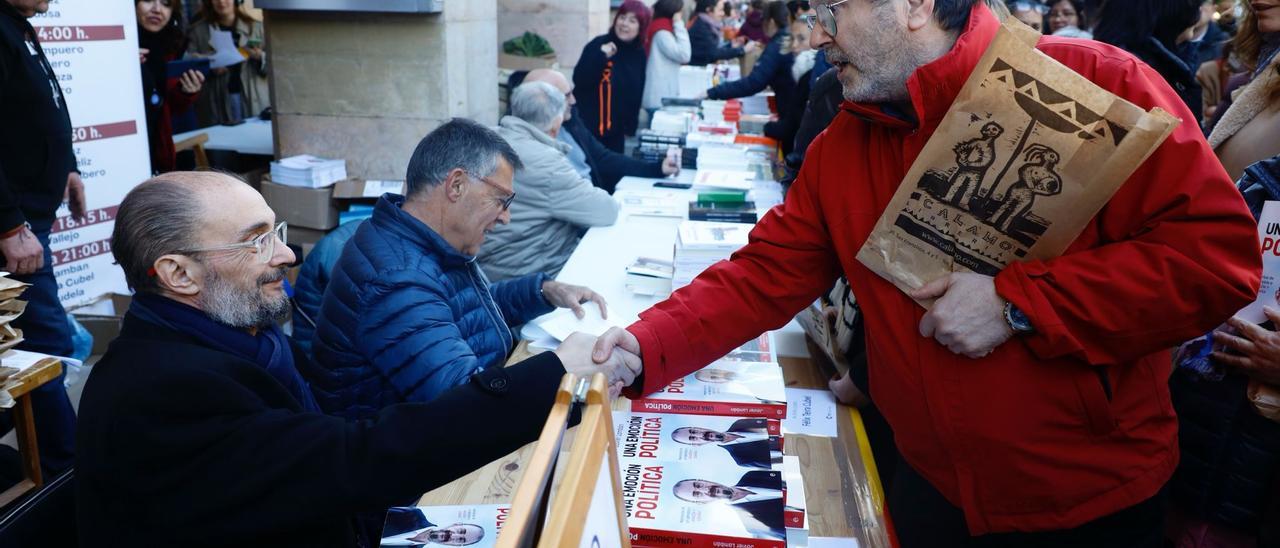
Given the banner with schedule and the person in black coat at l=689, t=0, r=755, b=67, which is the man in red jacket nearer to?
the banner with schedule

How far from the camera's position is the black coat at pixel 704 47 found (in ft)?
36.8

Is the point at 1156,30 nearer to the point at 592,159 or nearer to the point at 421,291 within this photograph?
the point at 421,291

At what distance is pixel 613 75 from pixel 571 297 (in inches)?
187

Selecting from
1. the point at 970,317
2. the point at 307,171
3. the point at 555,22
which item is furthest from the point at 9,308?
the point at 555,22

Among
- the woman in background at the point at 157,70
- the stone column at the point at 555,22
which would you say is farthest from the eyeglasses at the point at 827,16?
the stone column at the point at 555,22

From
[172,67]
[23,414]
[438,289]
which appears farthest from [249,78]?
[438,289]

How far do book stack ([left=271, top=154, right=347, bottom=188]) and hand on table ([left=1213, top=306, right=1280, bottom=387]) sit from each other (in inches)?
183

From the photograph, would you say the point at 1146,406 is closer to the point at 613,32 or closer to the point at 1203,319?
the point at 1203,319

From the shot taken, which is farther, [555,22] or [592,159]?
[555,22]

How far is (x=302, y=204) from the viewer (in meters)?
5.34

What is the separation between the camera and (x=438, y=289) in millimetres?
2340

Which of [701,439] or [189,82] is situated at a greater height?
[189,82]

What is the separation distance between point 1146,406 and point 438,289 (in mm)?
1630

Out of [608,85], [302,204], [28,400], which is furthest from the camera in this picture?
[608,85]
